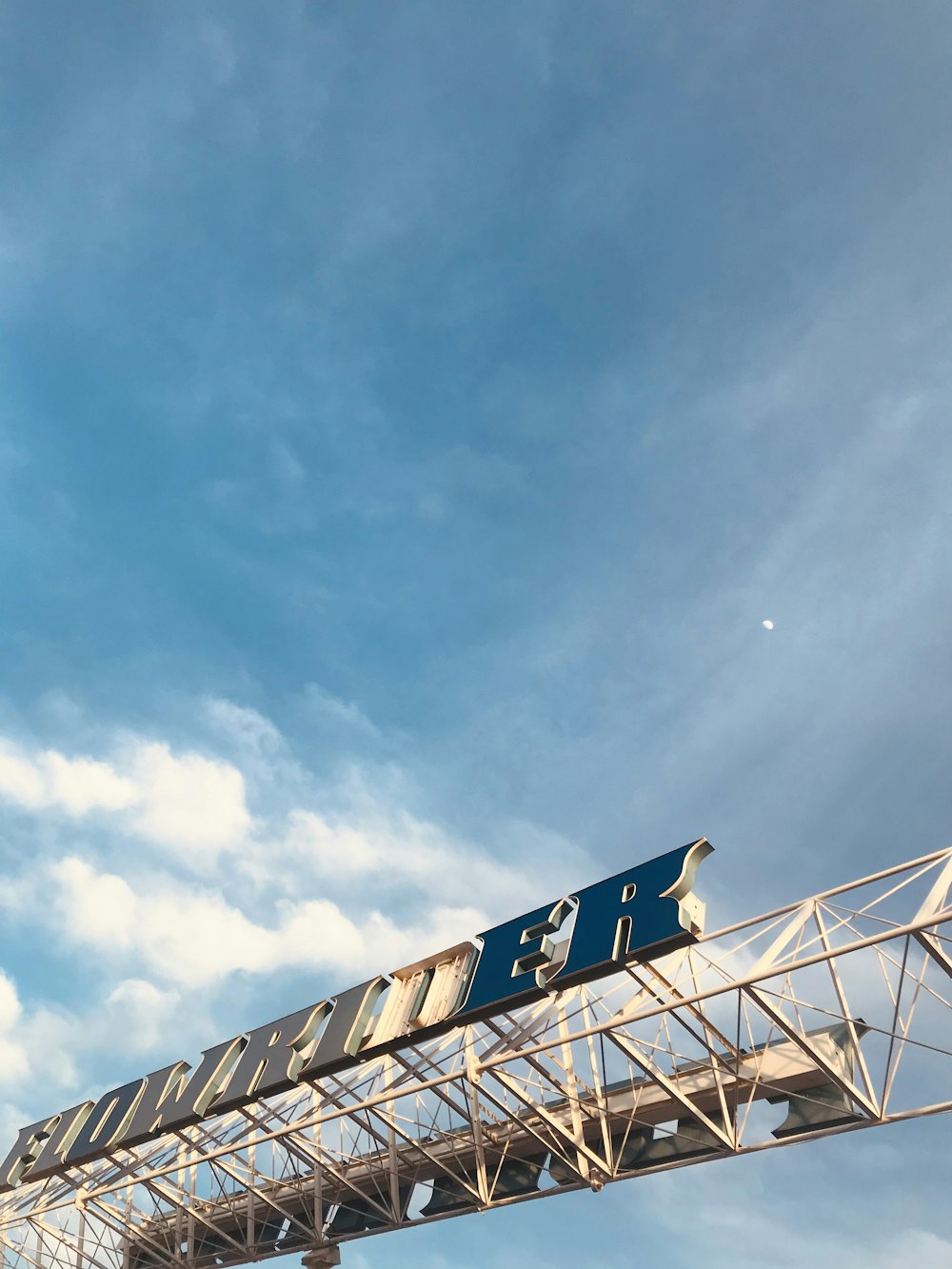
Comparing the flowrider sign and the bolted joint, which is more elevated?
the flowrider sign

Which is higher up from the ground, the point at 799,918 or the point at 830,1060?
the point at 799,918

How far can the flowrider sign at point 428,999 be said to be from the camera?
26438 mm

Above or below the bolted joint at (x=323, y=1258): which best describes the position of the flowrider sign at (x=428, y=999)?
above

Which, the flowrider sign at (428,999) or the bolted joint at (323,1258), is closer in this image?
the flowrider sign at (428,999)

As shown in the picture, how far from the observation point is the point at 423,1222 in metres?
35.3

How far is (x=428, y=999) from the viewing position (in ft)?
102

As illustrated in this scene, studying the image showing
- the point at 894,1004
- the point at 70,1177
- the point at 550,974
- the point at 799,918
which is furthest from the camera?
the point at 70,1177

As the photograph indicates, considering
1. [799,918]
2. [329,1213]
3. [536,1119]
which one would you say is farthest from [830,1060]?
[329,1213]

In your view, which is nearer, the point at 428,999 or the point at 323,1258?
the point at 428,999

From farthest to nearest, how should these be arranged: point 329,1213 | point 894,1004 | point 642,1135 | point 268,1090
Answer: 1. point 329,1213
2. point 268,1090
3. point 642,1135
4. point 894,1004

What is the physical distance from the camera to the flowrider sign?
2644cm

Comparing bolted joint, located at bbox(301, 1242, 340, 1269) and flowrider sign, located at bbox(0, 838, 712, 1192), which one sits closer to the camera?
flowrider sign, located at bbox(0, 838, 712, 1192)

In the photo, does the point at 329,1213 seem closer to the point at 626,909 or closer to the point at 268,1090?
the point at 268,1090

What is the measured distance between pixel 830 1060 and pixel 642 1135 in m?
7.61
